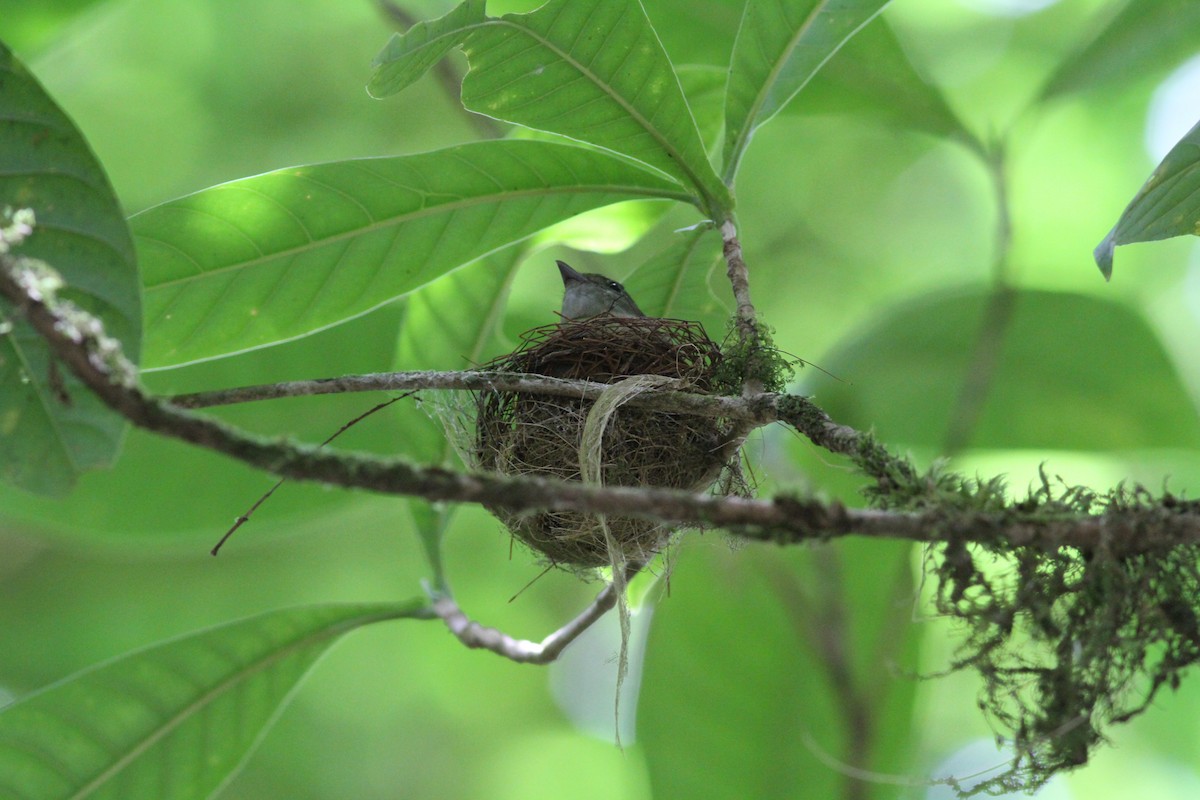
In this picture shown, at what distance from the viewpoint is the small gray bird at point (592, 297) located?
11.2 feet

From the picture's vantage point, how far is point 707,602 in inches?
147

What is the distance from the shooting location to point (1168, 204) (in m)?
1.98

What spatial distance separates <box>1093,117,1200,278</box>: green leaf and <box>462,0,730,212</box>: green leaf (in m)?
0.86

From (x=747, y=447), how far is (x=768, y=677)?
875mm

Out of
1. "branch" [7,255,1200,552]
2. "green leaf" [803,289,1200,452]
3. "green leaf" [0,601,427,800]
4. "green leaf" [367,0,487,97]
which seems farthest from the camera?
"green leaf" [803,289,1200,452]

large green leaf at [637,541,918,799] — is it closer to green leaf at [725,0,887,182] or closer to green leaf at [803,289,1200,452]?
green leaf at [803,289,1200,452]

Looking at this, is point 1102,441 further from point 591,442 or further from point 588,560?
point 591,442

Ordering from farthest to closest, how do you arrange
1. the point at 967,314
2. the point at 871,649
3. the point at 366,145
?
the point at 366,145
the point at 967,314
the point at 871,649

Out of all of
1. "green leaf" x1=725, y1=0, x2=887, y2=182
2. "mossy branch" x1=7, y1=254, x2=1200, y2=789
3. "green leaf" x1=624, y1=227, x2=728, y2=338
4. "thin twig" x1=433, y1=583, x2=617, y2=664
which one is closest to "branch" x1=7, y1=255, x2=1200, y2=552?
"mossy branch" x1=7, y1=254, x2=1200, y2=789

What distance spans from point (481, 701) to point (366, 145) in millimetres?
3857

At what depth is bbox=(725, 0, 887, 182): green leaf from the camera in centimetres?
246

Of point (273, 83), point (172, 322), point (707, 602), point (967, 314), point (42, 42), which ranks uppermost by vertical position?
point (273, 83)

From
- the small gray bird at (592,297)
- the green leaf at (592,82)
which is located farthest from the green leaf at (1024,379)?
the green leaf at (592,82)

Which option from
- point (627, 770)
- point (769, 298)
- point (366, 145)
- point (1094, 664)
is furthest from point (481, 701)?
point (1094, 664)
